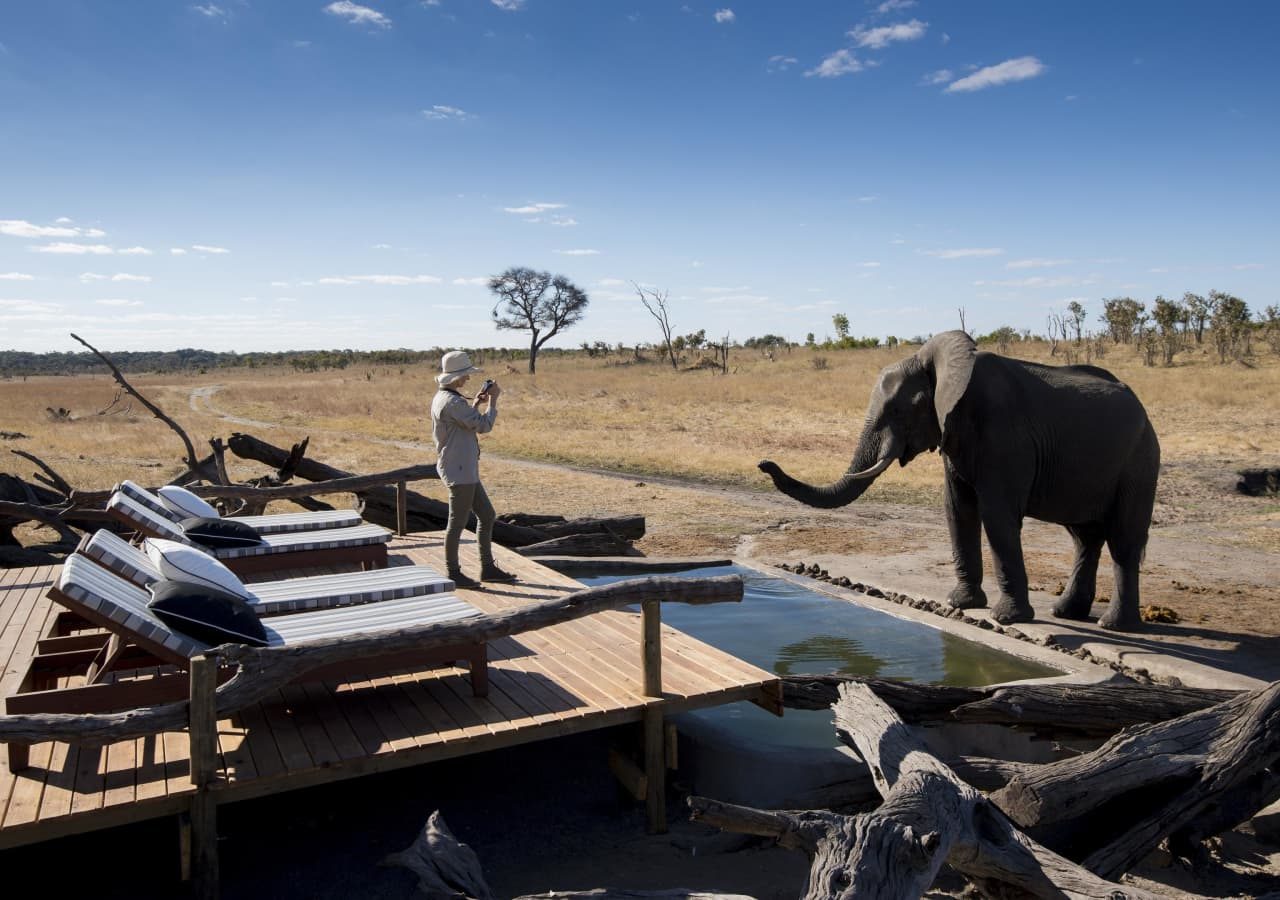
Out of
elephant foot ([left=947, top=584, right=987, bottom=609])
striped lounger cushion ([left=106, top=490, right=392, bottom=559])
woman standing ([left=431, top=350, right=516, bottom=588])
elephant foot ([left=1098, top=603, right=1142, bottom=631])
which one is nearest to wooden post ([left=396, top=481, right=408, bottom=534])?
striped lounger cushion ([left=106, top=490, right=392, bottom=559])

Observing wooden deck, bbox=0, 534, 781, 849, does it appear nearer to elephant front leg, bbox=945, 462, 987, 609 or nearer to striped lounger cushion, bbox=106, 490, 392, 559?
striped lounger cushion, bbox=106, 490, 392, 559

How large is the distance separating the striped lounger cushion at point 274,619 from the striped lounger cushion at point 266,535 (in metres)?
1.17

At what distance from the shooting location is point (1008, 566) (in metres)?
8.45

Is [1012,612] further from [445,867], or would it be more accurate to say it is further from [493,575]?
[445,867]

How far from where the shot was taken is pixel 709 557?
1070 centimetres

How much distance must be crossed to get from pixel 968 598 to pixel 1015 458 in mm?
1380

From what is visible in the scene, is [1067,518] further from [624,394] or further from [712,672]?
[624,394]

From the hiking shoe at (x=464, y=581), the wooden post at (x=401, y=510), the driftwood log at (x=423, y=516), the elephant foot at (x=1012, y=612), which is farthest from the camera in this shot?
the driftwood log at (x=423, y=516)

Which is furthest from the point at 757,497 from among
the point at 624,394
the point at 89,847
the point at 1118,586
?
the point at 624,394

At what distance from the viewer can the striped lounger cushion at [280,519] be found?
7.27 meters

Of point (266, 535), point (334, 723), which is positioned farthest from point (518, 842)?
point (266, 535)

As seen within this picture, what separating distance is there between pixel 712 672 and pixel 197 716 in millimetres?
2746

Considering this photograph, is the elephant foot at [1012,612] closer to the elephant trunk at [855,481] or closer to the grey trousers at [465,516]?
the elephant trunk at [855,481]

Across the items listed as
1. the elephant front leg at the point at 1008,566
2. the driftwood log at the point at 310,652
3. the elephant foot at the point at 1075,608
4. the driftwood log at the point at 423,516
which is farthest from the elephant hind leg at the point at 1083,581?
the driftwood log at the point at 310,652
